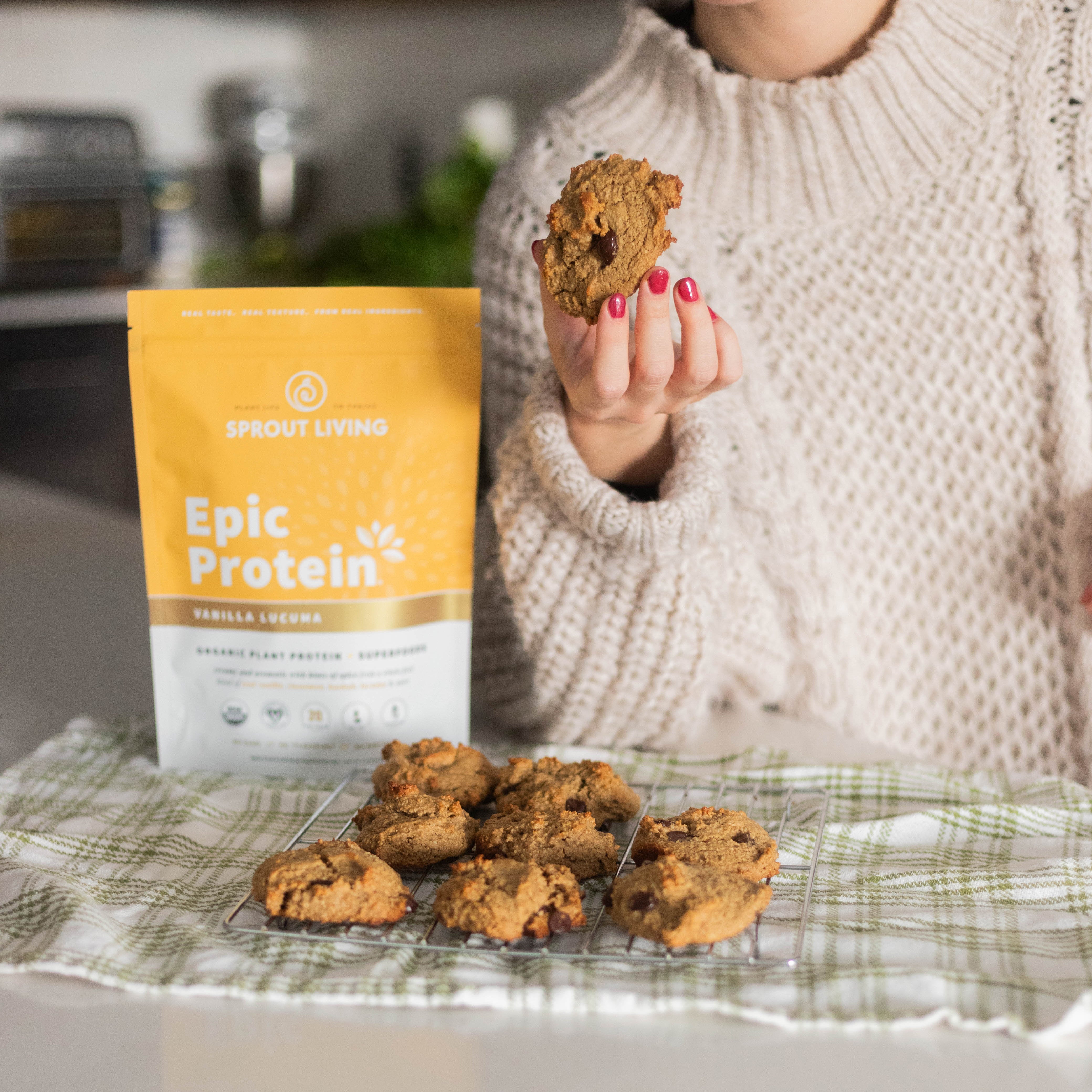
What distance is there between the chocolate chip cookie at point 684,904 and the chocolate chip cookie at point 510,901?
0.08 feet

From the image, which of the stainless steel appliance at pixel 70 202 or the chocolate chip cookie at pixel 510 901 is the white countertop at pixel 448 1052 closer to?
the chocolate chip cookie at pixel 510 901

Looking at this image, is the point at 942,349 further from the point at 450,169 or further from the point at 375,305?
the point at 450,169

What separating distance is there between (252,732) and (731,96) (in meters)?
0.61

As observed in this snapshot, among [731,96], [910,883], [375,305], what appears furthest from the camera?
[731,96]

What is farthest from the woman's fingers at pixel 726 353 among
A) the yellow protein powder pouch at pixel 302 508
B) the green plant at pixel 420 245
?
the green plant at pixel 420 245

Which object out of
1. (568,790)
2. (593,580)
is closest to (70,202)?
(593,580)

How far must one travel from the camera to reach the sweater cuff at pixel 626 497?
717mm

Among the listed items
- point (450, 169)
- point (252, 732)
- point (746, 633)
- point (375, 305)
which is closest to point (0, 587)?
point (252, 732)

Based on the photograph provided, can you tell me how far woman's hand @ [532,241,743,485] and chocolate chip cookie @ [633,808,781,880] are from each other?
24cm

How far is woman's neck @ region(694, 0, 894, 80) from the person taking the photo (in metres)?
0.86

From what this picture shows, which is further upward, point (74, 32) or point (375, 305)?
point (74, 32)

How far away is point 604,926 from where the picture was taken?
0.54 metres

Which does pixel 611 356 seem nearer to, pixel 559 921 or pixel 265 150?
pixel 559 921

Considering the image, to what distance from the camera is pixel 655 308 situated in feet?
2.04
